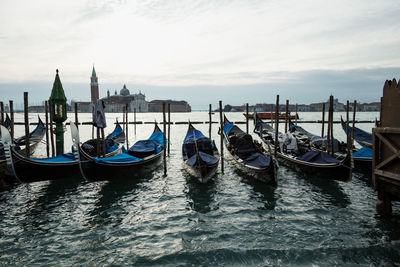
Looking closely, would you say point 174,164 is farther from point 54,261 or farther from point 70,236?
point 54,261

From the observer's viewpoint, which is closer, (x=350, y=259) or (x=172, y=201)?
(x=350, y=259)

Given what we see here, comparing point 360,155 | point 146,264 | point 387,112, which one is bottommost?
point 146,264

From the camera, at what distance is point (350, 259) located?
4344 mm

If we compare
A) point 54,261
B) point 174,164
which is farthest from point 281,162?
point 54,261

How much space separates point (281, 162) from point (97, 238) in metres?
8.25

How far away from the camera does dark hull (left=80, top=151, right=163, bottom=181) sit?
729 centimetres

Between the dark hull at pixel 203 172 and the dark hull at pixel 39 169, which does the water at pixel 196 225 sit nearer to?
the dark hull at pixel 203 172

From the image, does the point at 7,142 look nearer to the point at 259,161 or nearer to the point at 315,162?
the point at 259,161

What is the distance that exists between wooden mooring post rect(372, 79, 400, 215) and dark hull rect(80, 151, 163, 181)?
21.1 ft

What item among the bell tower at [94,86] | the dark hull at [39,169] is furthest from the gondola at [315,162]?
the bell tower at [94,86]

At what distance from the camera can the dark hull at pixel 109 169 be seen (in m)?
7.29

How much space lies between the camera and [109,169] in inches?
306

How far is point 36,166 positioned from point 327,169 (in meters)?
8.12

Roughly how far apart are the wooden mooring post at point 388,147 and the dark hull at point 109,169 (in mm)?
6439
